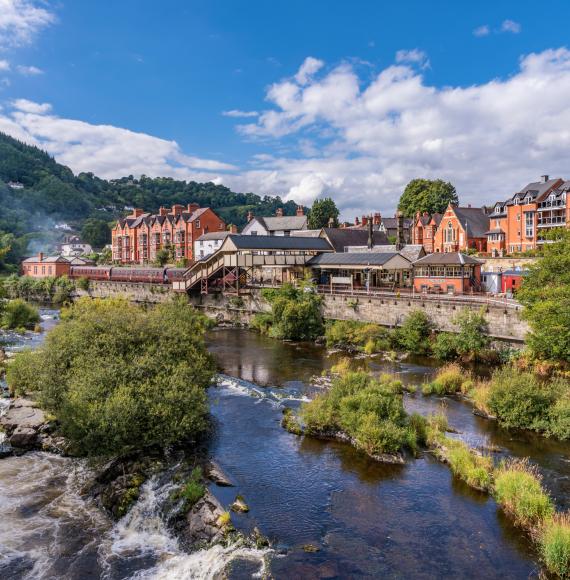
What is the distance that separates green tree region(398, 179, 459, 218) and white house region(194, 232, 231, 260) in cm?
3299

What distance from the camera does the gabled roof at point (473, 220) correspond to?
2665 inches

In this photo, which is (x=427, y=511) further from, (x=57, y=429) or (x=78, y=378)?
(x=57, y=429)

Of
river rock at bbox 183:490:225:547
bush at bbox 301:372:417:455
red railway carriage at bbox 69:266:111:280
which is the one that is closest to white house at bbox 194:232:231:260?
red railway carriage at bbox 69:266:111:280

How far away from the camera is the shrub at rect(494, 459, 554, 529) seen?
14273 millimetres

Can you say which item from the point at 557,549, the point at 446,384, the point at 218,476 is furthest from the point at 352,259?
the point at 557,549

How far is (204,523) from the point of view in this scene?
46.8 feet

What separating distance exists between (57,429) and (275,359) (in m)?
17.2

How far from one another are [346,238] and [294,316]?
24913 millimetres

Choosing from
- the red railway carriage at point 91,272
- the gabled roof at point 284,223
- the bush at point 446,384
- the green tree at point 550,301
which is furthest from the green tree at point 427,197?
the bush at point 446,384

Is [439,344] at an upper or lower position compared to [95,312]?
lower

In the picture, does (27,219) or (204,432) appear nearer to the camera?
(204,432)

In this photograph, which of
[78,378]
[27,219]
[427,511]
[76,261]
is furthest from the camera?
[27,219]

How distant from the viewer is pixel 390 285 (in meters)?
50.2

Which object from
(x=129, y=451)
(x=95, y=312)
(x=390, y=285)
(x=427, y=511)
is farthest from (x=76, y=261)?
(x=427, y=511)
